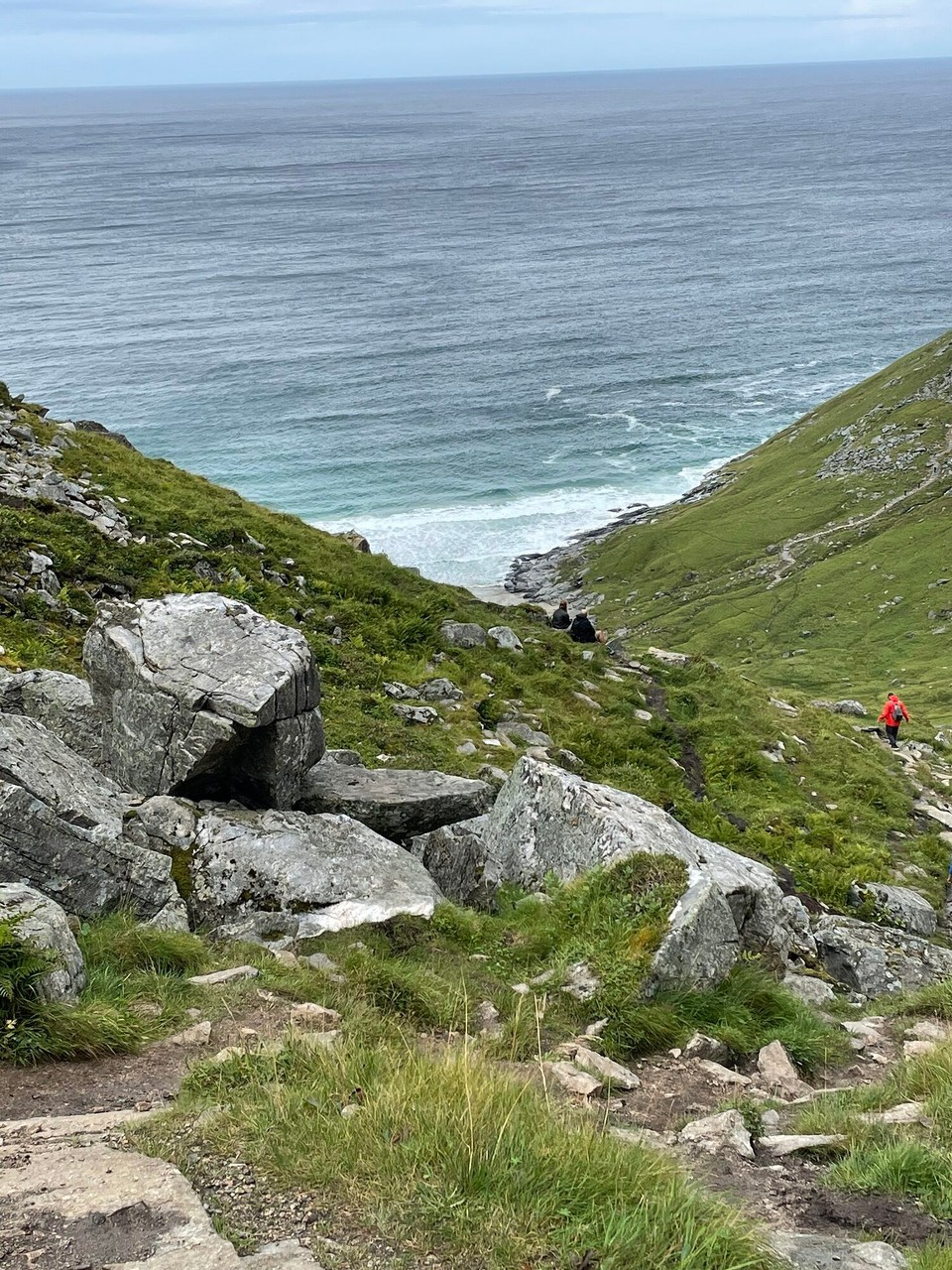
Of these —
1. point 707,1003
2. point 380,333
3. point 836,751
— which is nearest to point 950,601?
point 836,751

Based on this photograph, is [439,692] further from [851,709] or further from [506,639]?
[851,709]

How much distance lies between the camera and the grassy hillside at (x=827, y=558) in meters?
53.1

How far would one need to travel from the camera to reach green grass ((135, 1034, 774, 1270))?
602 centimetres

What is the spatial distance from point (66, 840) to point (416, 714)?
34.6 ft

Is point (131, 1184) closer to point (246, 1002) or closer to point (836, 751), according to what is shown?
point (246, 1002)

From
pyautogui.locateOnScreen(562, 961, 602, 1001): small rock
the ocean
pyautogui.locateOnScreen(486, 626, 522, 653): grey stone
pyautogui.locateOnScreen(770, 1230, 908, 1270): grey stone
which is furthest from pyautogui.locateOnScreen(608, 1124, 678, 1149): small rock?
the ocean

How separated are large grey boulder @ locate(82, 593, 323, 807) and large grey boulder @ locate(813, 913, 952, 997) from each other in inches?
336

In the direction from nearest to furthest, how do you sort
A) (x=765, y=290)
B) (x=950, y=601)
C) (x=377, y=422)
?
(x=950, y=601)
(x=377, y=422)
(x=765, y=290)

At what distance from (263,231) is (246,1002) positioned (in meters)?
205

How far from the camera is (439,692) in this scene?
23.0 metres

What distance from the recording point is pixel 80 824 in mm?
11977

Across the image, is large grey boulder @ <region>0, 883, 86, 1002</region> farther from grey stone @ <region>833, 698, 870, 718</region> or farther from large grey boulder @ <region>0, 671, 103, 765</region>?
grey stone @ <region>833, 698, 870, 718</region>

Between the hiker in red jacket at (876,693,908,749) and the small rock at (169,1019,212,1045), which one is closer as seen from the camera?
the small rock at (169,1019,212,1045)

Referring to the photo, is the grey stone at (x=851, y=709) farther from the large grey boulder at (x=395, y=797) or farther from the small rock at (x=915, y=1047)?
the small rock at (x=915, y=1047)
